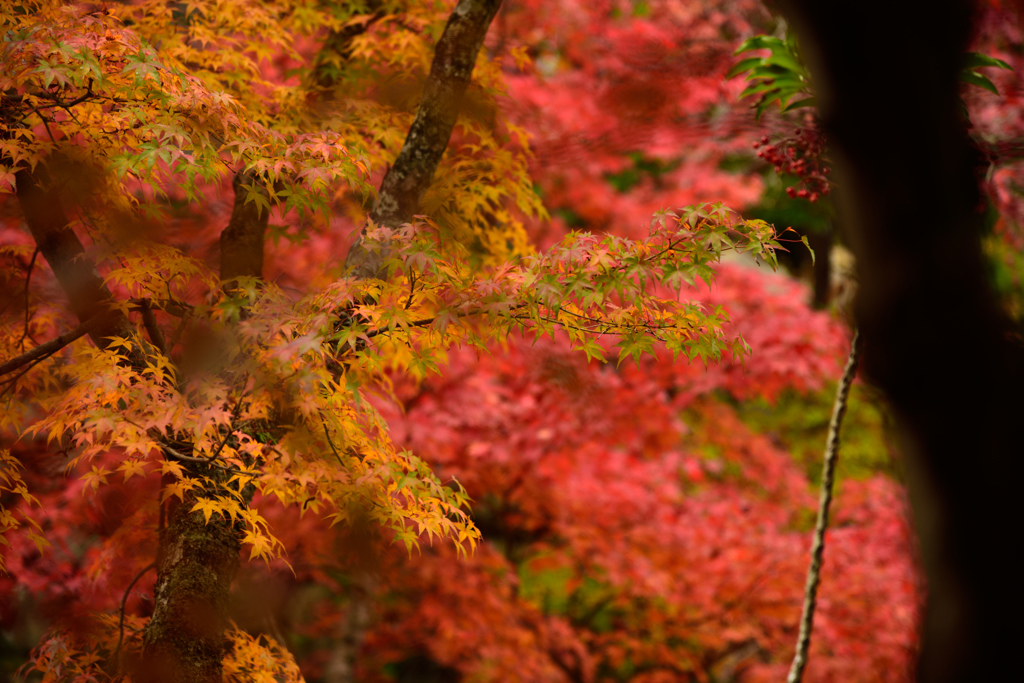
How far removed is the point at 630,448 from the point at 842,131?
5.58 m

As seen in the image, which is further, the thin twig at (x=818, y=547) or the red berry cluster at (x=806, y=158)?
the thin twig at (x=818, y=547)

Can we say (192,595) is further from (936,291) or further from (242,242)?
(936,291)

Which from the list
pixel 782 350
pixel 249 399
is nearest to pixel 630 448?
pixel 782 350

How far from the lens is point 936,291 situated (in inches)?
37.2

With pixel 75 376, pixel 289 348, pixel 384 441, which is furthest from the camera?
pixel 384 441

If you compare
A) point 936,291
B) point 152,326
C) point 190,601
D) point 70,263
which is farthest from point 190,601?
point 936,291

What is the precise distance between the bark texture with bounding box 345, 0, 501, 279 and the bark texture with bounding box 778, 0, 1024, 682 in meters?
2.16

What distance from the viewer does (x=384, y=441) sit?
9.63ft

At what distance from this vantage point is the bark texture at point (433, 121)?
2891 millimetres

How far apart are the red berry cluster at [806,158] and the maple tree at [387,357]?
19cm

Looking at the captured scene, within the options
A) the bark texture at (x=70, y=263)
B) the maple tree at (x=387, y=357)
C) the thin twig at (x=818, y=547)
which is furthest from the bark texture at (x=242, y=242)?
the thin twig at (x=818, y=547)

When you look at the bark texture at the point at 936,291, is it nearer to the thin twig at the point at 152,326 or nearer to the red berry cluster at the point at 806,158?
the red berry cluster at the point at 806,158

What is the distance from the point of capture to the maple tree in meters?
2.43

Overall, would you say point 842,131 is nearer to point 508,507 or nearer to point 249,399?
point 249,399
